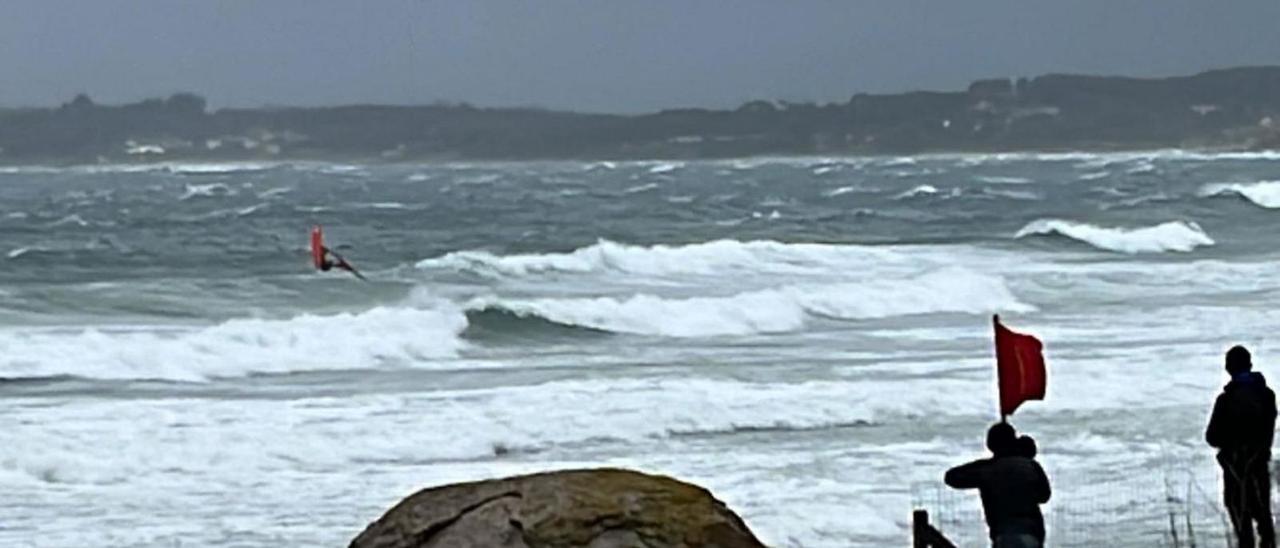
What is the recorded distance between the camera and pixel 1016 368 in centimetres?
907

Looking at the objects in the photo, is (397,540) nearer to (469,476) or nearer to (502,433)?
(469,476)

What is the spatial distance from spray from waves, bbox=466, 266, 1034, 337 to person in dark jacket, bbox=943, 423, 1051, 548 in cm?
2192

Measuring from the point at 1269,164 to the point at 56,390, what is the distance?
4258 inches

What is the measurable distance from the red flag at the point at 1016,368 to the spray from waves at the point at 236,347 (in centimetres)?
1702

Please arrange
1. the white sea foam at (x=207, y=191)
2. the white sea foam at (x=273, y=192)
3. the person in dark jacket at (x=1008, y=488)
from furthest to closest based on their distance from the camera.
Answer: the white sea foam at (x=273, y=192)
the white sea foam at (x=207, y=191)
the person in dark jacket at (x=1008, y=488)

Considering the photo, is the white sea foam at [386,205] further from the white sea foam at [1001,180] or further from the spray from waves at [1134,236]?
the white sea foam at [1001,180]

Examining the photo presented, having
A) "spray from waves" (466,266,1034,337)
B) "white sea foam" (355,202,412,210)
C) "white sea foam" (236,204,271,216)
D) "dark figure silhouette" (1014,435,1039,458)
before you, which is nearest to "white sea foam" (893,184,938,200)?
"white sea foam" (355,202,412,210)

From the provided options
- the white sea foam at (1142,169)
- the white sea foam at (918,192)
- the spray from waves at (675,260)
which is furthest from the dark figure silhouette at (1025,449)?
the white sea foam at (1142,169)

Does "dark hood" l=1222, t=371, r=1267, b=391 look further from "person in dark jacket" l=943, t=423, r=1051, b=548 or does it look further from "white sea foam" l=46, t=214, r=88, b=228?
"white sea foam" l=46, t=214, r=88, b=228

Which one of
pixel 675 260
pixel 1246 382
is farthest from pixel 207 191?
pixel 1246 382

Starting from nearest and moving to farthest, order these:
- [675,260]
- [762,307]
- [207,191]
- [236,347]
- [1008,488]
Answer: [1008,488] < [236,347] < [762,307] < [675,260] < [207,191]

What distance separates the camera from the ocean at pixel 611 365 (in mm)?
15133

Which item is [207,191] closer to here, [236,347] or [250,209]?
[250,209]

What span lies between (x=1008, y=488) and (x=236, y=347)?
20858mm
